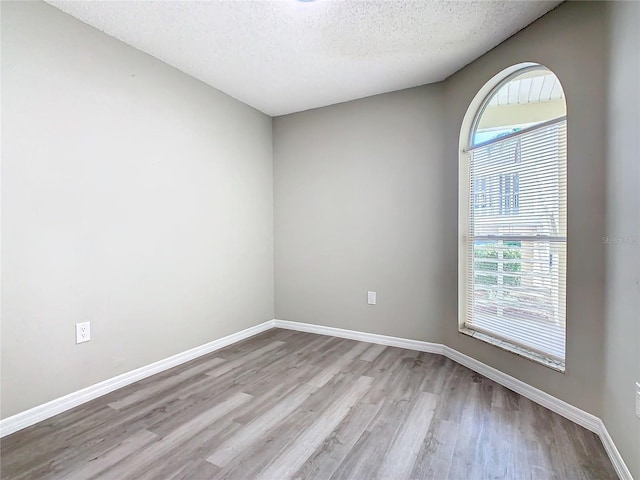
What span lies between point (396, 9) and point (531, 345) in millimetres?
2299

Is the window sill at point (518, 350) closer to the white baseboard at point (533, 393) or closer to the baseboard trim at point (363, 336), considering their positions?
the white baseboard at point (533, 393)

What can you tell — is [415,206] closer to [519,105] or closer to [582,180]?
[519,105]

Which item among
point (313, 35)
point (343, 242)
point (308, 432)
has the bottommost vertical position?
point (308, 432)

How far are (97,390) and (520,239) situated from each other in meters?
3.02

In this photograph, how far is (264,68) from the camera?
260 centimetres

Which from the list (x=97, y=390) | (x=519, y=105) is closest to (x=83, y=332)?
(x=97, y=390)

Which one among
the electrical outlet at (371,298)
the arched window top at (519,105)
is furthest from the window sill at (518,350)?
the arched window top at (519,105)

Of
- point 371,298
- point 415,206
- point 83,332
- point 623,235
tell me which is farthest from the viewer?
point 371,298

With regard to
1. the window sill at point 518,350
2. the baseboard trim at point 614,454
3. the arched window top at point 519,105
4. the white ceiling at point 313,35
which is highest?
the white ceiling at point 313,35

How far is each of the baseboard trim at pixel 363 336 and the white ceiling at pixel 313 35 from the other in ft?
7.80

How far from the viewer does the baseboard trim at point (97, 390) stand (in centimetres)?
174

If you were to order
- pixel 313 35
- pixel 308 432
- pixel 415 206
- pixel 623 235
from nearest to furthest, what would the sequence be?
pixel 623 235
pixel 308 432
pixel 313 35
pixel 415 206

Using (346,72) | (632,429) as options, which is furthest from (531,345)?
(346,72)

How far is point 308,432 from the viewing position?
173 cm
